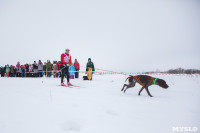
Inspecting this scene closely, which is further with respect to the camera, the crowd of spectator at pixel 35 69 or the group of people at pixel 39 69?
the crowd of spectator at pixel 35 69

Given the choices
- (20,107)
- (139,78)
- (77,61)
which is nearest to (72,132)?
(20,107)

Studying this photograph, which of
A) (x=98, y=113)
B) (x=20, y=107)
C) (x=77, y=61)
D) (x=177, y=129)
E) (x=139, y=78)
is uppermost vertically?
(x=77, y=61)

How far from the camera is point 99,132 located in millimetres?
1781

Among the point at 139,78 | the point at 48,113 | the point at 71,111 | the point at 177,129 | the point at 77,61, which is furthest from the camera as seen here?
the point at 77,61

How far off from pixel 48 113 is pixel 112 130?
1.17 metres

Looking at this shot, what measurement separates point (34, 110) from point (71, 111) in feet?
2.21

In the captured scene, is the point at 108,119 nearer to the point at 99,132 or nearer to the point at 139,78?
the point at 99,132

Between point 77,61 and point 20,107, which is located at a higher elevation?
point 77,61

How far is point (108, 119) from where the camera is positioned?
2.18m

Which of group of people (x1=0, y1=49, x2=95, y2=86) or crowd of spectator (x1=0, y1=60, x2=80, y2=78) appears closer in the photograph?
group of people (x1=0, y1=49, x2=95, y2=86)

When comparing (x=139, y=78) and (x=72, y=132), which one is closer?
(x=72, y=132)

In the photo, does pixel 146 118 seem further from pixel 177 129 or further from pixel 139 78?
pixel 139 78

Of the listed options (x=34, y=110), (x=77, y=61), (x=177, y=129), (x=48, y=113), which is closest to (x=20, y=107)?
(x=34, y=110)

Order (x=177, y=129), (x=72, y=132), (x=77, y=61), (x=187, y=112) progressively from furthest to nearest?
(x=77, y=61), (x=187, y=112), (x=177, y=129), (x=72, y=132)
